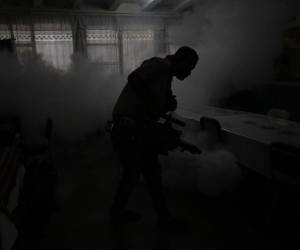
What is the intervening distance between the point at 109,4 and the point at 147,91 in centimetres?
450

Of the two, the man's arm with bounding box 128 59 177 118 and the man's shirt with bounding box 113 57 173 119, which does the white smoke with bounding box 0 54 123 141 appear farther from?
the man's arm with bounding box 128 59 177 118

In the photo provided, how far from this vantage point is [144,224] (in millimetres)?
2039

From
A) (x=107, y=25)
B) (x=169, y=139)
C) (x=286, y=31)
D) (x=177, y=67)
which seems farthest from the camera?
(x=107, y=25)

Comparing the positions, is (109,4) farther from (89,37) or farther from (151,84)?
(151,84)

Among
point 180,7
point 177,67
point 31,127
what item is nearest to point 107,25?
point 180,7

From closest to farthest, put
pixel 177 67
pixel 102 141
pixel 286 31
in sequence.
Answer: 1. pixel 177 67
2. pixel 286 31
3. pixel 102 141

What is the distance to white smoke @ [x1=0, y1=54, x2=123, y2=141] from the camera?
388cm

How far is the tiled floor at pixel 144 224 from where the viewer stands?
1.79m

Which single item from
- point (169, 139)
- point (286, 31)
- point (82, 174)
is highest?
point (286, 31)

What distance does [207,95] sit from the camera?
420 centimetres

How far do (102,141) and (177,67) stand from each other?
2.83 m

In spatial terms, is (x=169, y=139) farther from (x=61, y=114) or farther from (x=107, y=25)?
(x=107, y=25)

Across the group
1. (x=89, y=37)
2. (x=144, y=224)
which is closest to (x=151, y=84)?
(x=144, y=224)

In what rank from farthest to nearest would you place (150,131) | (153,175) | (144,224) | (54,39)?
(54,39) → (144,224) → (153,175) → (150,131)
